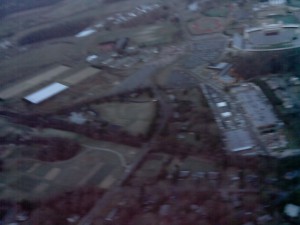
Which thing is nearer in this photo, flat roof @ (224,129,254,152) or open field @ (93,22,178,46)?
flat roof @ (224,129,254,152)

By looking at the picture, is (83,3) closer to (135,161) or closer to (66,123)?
(66,123)

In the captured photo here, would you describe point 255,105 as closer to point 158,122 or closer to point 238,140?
point 238,140

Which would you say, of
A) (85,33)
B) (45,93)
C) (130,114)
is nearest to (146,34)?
(85,33)

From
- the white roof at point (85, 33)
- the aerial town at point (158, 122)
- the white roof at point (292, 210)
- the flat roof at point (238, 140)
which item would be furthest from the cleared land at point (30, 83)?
the white roof at point (292, 210)

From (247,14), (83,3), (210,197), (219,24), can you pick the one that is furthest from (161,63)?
(83,3)

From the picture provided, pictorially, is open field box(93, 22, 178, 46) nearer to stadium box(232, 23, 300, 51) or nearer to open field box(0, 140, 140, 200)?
stadium box(232, 23, 300, 51)

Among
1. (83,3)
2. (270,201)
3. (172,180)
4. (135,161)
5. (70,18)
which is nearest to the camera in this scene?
(270,201)

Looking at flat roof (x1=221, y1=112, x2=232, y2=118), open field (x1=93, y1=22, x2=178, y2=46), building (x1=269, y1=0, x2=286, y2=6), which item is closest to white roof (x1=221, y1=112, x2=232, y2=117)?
flat roof (x1=221, y1=112, x2=232, y2=118)
